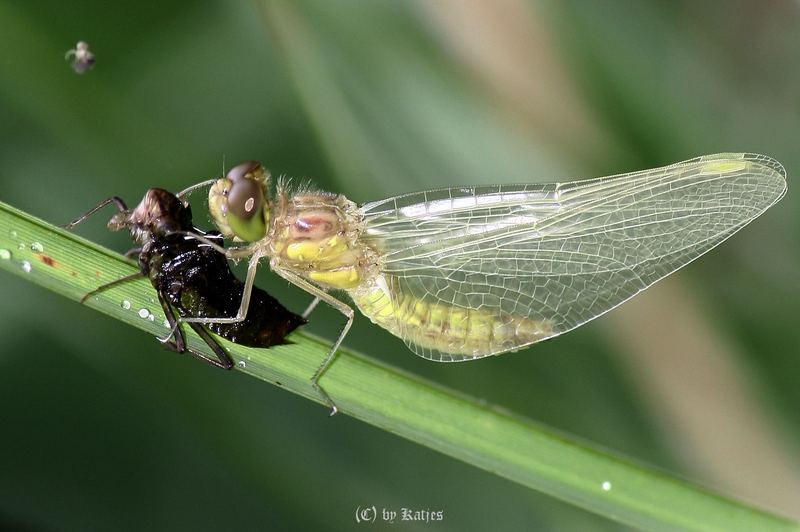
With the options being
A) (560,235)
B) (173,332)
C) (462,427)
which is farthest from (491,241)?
(173,332)

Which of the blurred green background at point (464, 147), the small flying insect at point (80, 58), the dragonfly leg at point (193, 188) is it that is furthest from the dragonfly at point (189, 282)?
the small flying insect at point (80, 58)

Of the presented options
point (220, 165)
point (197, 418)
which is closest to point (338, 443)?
point (197, 418)

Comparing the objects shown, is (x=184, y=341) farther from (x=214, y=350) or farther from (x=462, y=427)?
(x=462, y=427)

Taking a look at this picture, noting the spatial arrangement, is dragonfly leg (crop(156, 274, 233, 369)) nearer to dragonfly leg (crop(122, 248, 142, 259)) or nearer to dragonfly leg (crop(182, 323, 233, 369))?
dragonfly leg (crop(182, 323, 233, 369))

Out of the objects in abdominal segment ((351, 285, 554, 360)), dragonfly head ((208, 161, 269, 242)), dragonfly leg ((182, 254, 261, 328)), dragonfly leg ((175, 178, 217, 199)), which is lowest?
dragonfly leg ((182, 254, 261, 328))

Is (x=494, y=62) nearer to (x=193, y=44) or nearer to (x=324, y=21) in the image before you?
(x=324, y=21)

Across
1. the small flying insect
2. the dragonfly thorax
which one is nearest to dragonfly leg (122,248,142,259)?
the dragonfly thorax
